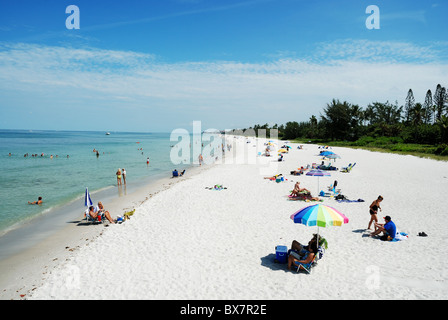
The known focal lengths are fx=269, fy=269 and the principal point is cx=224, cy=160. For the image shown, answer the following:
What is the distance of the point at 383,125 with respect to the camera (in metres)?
63.1

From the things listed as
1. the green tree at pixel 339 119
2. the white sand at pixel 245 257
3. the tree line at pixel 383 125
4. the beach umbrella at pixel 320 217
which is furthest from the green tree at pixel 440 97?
the beach umbrella at pixel 320 217

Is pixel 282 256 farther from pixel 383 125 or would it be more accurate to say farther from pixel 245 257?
pixel 383 125

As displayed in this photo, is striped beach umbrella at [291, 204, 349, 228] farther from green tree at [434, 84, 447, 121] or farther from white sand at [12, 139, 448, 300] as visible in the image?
green tree at [434, 84, 447, 121]

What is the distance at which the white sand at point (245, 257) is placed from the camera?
6836 mm

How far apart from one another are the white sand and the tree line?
3151 centimetres

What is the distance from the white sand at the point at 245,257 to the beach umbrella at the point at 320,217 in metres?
1.44

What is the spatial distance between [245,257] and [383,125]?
66.6m

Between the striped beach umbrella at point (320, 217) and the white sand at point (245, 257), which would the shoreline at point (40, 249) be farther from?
the striped beach umbrella at point (320, 217)

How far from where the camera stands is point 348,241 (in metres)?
9.58

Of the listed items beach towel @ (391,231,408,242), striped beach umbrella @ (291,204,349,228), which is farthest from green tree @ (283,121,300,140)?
striped beach umbrella @ (291,204,349,228)

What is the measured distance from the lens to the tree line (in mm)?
47606

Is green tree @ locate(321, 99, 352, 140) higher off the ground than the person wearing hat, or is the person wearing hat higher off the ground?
green tree @ locate(321, 99, 352, 140)
